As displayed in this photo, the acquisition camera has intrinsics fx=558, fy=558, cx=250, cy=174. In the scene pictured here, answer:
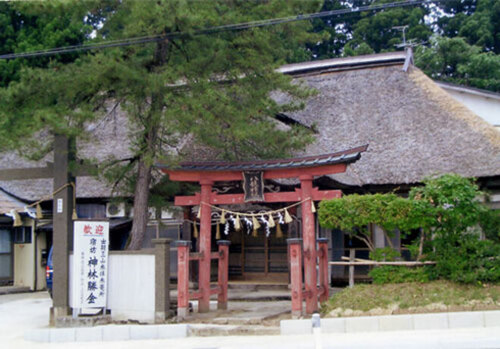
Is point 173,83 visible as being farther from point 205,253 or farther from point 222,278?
point 222,278

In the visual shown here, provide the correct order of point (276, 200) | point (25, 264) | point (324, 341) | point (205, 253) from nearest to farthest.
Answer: point (324, 341)
point (276, 200)
point (205, 253)
point (25, 264)

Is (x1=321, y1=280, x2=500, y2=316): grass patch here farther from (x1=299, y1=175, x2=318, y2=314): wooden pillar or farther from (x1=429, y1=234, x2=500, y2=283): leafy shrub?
(x1=299, y1=175, x2=318, y2=314): wooden pillar

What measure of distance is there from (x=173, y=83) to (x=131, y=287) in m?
4.72

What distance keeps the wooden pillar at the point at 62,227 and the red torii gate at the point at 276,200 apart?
2284mm

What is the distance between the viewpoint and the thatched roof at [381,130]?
15680 mm

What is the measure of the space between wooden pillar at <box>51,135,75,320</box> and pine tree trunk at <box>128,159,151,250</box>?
1445 millimetres

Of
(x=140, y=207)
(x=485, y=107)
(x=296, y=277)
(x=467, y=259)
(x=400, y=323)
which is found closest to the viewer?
(x=400, y=323)

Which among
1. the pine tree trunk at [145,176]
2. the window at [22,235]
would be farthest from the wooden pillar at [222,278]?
the window at [22,235]

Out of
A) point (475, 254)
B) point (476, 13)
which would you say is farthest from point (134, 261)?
point (476, 13)

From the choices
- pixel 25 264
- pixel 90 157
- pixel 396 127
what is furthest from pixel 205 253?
pixel 25 264

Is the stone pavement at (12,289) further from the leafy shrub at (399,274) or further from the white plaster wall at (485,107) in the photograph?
the white plaster wall at (485,107)

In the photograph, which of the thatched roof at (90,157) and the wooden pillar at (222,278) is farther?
the thatched roof at (90,157)

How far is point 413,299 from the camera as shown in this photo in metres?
10.7

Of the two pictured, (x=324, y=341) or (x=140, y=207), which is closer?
(x=324, y=341)
